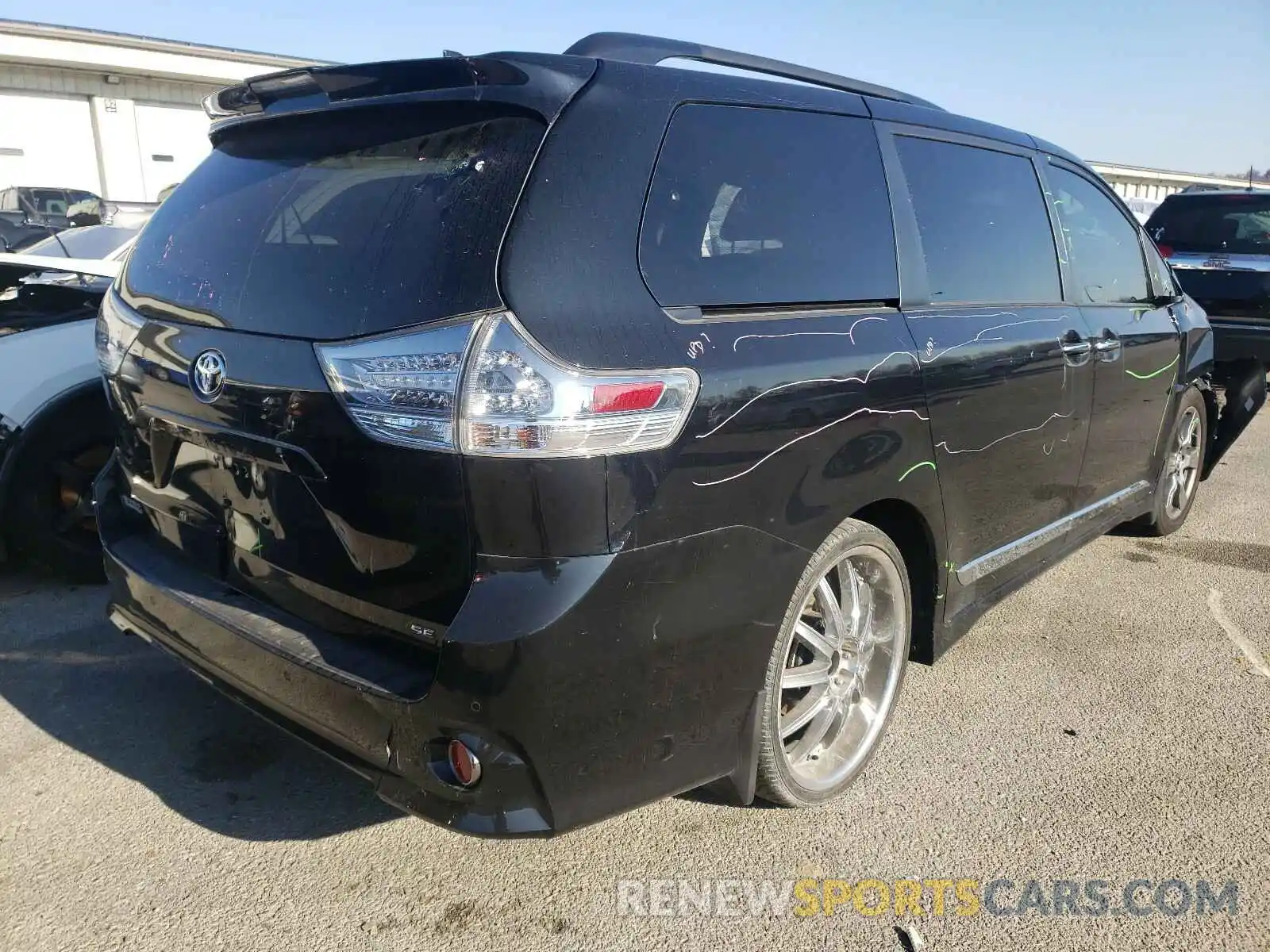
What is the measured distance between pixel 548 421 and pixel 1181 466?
15.4 feet

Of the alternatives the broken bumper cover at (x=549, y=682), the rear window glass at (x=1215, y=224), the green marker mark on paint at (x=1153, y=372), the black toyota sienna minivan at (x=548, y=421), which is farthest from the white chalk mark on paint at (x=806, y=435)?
the rear window glass at (x=1215, y=224)

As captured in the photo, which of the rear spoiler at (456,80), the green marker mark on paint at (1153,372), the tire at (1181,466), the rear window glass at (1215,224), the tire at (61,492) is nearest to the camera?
the rear spoiler at (456,80)

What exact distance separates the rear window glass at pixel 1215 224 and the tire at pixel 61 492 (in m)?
9.11

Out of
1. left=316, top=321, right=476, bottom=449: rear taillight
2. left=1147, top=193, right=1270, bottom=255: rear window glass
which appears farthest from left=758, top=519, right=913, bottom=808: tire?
left=1147, top=193, right=1270, bottom=255: rear window glass

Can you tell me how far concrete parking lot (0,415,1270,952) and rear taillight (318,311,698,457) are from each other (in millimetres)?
1215

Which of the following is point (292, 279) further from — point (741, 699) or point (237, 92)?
point (741, 699)

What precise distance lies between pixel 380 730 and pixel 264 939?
647mm

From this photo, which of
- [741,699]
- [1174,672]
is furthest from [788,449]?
[1174,672]

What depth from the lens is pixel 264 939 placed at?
86.2 inches

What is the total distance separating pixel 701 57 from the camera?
2488mm

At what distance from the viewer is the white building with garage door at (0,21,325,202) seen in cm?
2195

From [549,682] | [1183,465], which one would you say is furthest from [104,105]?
[549,682]

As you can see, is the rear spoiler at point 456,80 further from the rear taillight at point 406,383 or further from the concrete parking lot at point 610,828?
the concrete parking lot at point 610,828

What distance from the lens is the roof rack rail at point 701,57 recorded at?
7.41 ft
